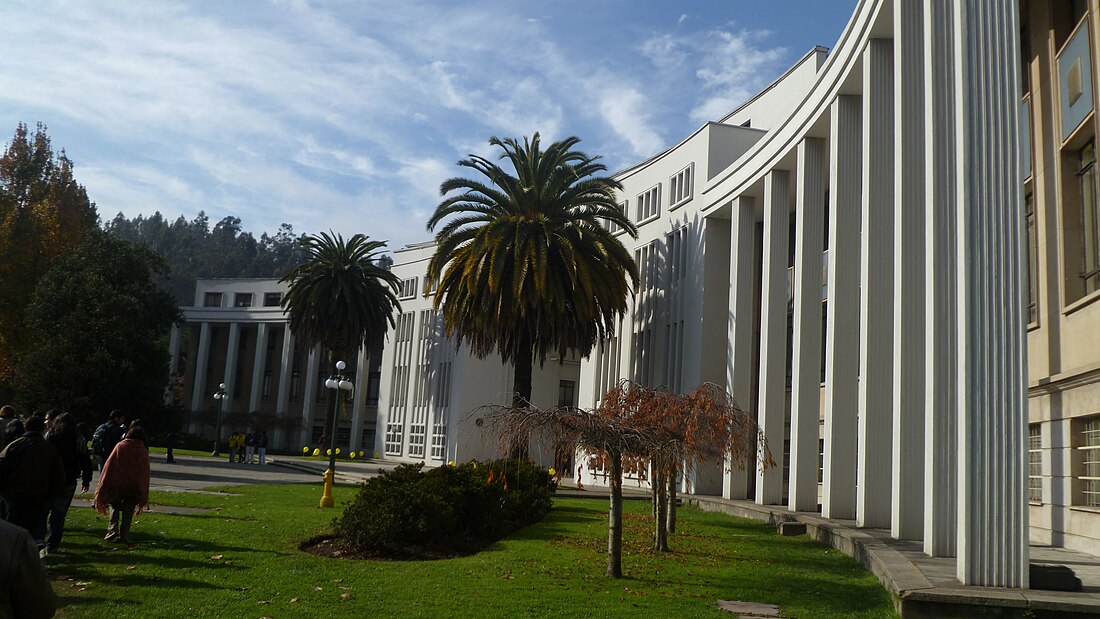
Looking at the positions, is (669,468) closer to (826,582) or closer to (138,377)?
(826,582)

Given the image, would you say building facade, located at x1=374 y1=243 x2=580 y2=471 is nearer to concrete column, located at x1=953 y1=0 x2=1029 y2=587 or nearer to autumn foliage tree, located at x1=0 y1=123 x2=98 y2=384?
autumn foliage tree, located at x1=0 y1=123 x2=98 y2=384

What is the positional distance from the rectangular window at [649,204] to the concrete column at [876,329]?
19832 millimetres

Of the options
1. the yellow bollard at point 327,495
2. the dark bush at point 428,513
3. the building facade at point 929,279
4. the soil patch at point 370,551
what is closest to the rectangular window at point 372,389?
the building facade at point 929,279

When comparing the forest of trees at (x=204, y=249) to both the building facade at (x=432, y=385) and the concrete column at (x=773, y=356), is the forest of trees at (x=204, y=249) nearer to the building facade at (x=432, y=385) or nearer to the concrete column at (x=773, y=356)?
the building facade at (x=432, y=385)

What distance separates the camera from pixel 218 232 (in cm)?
15762

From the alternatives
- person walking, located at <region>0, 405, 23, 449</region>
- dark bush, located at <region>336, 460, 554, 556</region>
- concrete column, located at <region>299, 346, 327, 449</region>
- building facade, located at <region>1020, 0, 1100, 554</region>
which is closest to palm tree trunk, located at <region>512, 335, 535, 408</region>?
dark bush, located at <region>336, 460, 554, 556</region>

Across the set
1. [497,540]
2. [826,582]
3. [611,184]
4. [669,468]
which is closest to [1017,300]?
[826,582]

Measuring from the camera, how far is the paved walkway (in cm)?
882

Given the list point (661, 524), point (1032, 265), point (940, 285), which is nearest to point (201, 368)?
point (661, 524)

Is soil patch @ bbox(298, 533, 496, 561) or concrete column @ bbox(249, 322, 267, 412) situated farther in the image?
concrete column @ bbox(249, 322, 267, 412)

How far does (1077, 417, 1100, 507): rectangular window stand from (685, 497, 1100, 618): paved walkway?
0.96 meters

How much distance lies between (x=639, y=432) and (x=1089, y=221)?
31.3ft

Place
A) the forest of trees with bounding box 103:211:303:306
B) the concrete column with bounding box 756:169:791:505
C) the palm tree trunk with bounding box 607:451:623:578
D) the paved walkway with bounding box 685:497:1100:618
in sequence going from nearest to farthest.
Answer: the paved walkway with bounding box 685:497:1100:618, the palm tree trunk with bounding box 607:451:623:578, the concrete column with bounding box 756:169:791:505, the forest of trees with bounding box 103:211:303:306

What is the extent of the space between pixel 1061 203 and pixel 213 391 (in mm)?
77692
